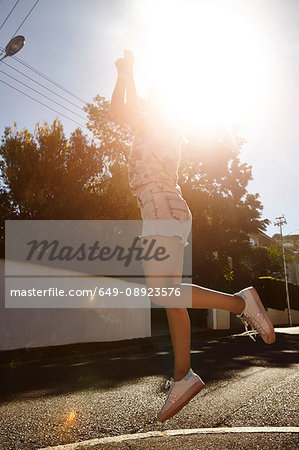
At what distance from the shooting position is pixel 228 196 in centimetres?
2417

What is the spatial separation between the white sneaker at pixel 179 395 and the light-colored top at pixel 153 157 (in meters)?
1.31

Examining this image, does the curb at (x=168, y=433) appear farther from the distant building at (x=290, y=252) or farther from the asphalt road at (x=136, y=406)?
the distant building at (x=290, y=252)

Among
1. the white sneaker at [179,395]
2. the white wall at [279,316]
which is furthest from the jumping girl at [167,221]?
the white wall at [279,316]

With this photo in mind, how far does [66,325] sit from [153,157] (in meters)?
9.55

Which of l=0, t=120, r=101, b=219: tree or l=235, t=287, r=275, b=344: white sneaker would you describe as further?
l=0, t=120, r=101, b=219: tree

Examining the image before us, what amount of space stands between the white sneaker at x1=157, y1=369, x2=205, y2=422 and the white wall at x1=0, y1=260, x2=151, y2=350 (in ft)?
26.6

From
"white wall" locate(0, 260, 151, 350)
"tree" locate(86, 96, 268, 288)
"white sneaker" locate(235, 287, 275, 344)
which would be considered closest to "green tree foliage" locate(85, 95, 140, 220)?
"tree" locate(86, 96, 268, 288)

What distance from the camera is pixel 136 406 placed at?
3.29 m

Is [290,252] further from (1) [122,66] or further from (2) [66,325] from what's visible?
(1) [122,66]

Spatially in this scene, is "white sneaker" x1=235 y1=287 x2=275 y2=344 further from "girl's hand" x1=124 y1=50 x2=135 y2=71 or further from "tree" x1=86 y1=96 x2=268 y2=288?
"tree" x1=86 y1=96 x2=268 y2=288

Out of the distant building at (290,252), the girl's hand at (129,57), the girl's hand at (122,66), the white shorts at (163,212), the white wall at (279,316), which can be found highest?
the distant building at (290,252)

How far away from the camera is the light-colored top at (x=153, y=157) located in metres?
2.43

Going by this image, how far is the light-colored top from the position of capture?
2432 mm

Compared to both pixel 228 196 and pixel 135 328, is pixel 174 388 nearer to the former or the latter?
pixel 135 328
